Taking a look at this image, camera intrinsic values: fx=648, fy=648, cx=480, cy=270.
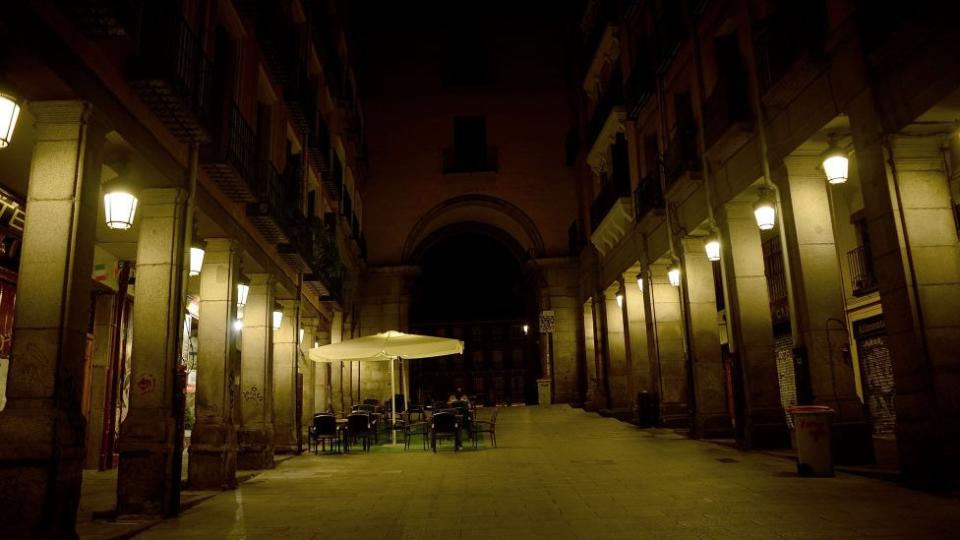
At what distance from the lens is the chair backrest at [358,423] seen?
562 inches

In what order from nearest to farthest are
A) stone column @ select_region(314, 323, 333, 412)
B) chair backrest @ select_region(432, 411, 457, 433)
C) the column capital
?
the column capital < chair backrest @ select_region(432, 411, 457, 433) < stone column @ select_region(314, 323, 333, 412)

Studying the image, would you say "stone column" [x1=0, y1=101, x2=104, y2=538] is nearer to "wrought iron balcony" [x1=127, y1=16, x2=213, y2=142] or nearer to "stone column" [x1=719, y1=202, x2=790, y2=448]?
"wrought iron balcony" [x1=127, y1=16, x2=213, y2=142]

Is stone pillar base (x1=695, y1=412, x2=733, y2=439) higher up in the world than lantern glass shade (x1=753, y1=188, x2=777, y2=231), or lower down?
lower down

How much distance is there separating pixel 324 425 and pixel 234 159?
646 centimetres

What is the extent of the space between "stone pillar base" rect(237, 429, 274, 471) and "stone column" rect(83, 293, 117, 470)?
3.11 m

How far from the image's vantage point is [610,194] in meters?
20.8

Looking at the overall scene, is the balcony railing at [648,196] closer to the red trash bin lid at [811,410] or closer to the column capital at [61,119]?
the red trash bin lid at [811,410]

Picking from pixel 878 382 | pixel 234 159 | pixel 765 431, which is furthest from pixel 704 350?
pixel 234 159

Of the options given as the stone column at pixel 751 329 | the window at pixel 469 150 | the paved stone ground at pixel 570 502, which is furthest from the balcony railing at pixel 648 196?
the window at pixel 469 150

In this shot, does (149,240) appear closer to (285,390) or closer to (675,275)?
(285,390)

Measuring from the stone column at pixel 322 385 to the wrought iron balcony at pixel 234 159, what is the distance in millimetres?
10559

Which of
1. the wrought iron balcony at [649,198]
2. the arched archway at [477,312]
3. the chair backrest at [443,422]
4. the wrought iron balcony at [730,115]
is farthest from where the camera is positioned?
the arched archway at [477,312]

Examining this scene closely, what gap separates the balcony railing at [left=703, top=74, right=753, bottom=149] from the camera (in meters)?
11.6

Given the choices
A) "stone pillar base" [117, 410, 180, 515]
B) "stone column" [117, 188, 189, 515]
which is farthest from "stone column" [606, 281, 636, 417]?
"stone pillar base" [117, 410, 180, 515]
